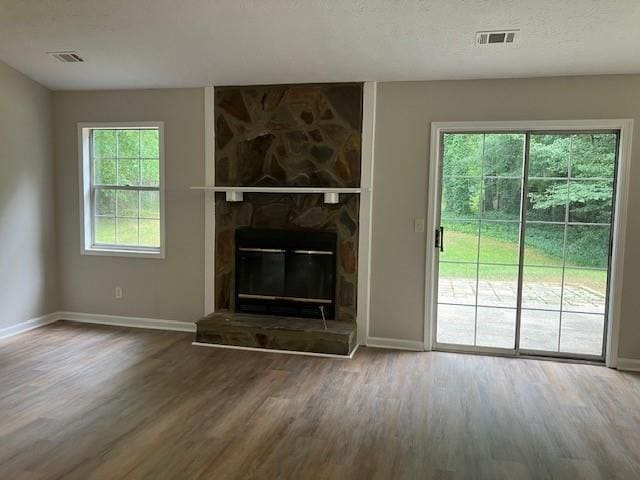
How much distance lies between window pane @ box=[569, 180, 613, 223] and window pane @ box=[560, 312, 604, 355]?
849 mm

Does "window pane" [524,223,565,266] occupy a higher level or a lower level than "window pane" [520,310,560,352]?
higher

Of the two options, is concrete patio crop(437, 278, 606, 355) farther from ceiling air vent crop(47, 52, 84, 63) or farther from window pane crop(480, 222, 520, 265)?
→ ceiling air vent crop(47, 52, 84, 63)

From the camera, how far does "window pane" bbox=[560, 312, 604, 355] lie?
447 cm

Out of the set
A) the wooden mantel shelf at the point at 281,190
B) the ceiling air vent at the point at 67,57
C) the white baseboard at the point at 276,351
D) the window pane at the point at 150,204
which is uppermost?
the ceiling air vent at the point at 67,57

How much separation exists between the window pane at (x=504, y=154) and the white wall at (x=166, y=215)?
2732 mm

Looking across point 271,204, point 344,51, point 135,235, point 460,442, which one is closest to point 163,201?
point 135,235

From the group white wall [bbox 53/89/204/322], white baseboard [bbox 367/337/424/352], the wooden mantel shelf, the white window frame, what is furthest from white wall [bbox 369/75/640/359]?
the white window frame

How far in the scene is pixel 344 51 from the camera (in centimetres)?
410

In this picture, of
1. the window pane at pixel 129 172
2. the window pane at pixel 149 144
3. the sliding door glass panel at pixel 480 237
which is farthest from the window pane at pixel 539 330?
the window pane at pixel 129 172

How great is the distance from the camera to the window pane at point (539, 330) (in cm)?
455

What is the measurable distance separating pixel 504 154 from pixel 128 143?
375 centimetres

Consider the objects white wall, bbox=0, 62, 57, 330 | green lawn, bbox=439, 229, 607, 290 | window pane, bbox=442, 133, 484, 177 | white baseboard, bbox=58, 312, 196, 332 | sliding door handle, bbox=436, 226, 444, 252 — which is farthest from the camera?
white baseboard, bbox=58, 312, 196, 332

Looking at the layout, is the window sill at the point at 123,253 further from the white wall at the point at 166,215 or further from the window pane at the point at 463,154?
the window pane at the point at 463,154

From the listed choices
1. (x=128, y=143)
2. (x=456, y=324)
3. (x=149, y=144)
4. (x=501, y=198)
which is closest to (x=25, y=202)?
(x=128, y=143)
